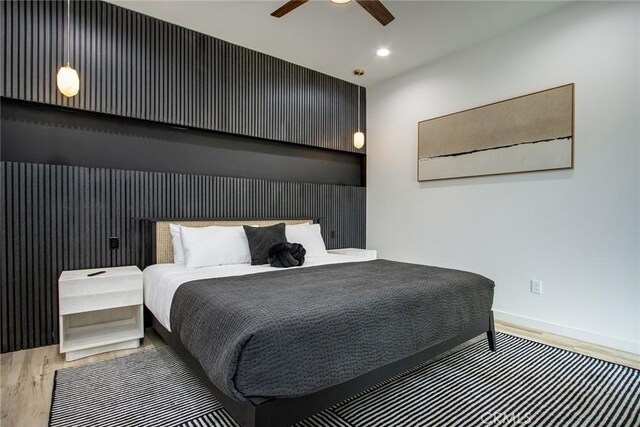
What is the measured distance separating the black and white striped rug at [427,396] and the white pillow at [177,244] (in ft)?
2.91

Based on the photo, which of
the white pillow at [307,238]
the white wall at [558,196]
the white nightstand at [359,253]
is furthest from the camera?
the white nightstand at [359,253]

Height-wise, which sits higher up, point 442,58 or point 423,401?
point 442,58

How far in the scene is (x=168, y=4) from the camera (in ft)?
9.93

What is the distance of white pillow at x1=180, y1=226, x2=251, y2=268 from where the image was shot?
3.02 m

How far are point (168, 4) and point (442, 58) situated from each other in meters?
3.08

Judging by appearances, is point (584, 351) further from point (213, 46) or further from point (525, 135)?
point (213, 46)

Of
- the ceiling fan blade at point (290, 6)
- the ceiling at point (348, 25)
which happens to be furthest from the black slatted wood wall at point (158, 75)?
the ceiling fan blade at point (290, 6)

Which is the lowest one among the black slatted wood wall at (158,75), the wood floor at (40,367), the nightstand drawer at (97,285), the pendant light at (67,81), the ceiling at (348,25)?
the wood floor at (40,367)

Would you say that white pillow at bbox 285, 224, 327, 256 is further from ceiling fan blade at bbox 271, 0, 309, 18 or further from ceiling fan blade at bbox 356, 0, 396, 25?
ceiling fan blade at bbox 356, 0, 396, 25

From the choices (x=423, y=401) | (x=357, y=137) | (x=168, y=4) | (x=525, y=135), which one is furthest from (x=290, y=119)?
(x=423, y=401)

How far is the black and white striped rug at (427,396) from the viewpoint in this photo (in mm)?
1774

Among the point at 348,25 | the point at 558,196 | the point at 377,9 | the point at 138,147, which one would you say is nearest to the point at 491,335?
the point at 558,196

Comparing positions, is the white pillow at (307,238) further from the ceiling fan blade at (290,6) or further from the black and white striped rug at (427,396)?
the ceiling fan blade at (290,6)

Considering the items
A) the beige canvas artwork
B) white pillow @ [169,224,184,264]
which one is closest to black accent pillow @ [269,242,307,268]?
white pillow @ [169,224,184,264]
